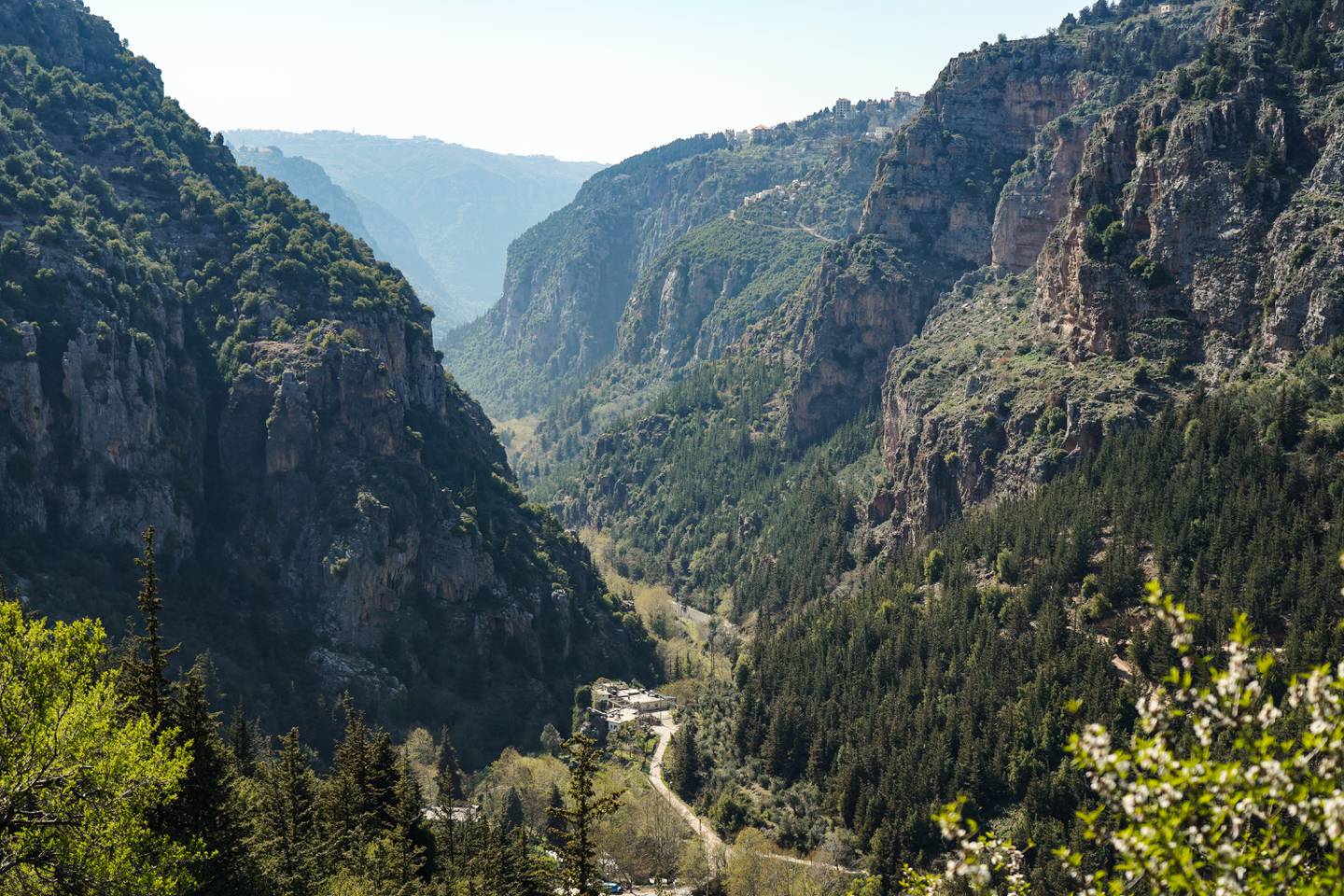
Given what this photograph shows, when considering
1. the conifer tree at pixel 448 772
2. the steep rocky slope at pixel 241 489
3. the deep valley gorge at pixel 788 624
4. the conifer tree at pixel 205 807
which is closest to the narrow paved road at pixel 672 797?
the deep valley gorge at pixel 788 624

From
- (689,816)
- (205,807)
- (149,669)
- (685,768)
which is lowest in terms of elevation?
(689,816)

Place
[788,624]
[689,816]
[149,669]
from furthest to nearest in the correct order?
[788,624] < [689,816] < [149,669]

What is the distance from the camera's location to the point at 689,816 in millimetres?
149000

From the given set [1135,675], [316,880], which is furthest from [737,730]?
[316,880]

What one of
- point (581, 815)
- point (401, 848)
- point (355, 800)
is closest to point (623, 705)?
point (355, 800)

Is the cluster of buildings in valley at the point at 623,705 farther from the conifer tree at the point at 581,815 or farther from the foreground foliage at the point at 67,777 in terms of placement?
the foreground foliage at the point at 67,777

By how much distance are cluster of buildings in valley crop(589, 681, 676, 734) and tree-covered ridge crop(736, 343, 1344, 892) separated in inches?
642

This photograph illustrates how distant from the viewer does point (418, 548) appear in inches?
7392

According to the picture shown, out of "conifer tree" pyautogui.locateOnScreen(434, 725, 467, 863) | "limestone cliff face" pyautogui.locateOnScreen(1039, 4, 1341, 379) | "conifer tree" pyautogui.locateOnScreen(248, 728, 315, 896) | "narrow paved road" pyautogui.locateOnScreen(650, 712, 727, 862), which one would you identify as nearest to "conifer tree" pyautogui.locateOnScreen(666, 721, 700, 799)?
"narrow paved road" pyautogui.locateOnScreen(650, 712, 727, 862)

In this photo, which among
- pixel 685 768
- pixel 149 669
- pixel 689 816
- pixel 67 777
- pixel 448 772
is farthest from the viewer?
pixel 685 768

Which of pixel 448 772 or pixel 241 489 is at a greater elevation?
pixel 241 489

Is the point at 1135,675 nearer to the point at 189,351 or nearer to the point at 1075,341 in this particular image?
the point at 1075,341

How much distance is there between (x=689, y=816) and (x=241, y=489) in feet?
289

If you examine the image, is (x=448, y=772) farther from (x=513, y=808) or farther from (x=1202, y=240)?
(x=1202, y=240)
